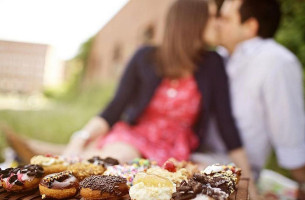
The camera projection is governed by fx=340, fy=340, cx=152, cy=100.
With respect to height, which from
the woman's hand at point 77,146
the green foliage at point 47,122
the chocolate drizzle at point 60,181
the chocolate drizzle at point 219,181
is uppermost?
the chocolate drizzle at point 219,181

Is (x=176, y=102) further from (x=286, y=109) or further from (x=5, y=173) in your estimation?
(x=5, y=173)

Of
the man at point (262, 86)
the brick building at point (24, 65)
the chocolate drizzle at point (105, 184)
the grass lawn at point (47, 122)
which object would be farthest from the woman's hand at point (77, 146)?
the brick building at point (24, 65)

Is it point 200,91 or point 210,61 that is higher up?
point 210,61

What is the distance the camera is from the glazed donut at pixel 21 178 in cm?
109

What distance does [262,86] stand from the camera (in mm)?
1918

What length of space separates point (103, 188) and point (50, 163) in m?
0.33

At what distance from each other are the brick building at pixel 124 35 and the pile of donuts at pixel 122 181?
296 cm

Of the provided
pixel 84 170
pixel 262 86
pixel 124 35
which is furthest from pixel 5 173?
pixel 124 35

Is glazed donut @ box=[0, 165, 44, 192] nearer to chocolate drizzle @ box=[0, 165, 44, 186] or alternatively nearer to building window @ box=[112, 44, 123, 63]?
chocolate drizzle @ box=[0, 165, 44, 186]

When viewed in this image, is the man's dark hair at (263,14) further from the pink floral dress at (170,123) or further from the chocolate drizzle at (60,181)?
the chocolate drizzle at (60,181)

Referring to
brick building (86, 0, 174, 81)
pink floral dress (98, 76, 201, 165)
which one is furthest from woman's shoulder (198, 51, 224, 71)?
brick building (86, 0, 174, 81)

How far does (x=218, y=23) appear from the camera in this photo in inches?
75.8

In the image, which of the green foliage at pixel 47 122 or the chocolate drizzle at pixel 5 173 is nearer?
the chocolate drizzle at pixel 5 173

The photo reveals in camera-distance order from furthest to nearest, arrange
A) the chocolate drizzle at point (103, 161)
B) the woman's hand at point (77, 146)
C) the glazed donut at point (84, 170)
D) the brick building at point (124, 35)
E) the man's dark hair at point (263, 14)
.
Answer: the brick building at point (124, 35) < the man's dark hair at point (263, 14) < the woman's hand at point (77, 146) < the chocolate drizzle at point (103, 161) < the glazed donut at point (84, 170)
